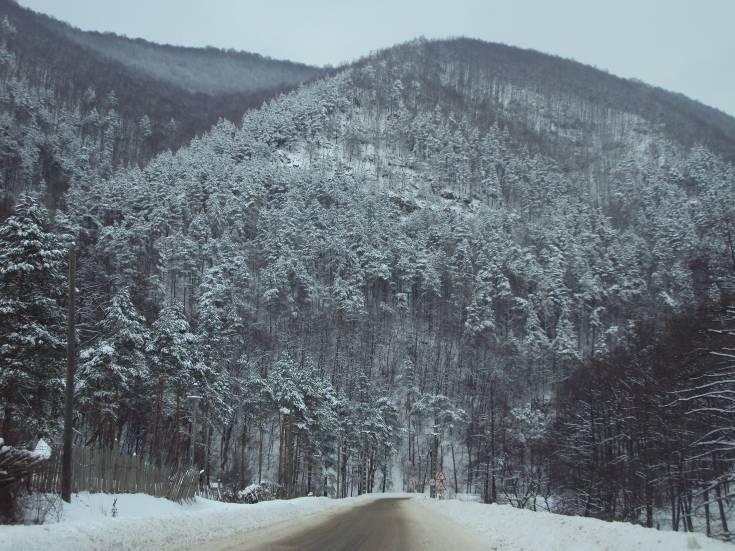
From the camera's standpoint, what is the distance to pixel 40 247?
81.5 ft

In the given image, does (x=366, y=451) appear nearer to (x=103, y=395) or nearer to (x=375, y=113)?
(x=103, y=395)

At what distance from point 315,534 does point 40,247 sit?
63.1 feet

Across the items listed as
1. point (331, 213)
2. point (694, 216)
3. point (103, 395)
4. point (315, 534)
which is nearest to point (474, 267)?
point (331, 213)

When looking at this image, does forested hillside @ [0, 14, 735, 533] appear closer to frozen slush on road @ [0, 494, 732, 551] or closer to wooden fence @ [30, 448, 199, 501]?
wooden fence @ [30, 448, 199, 501]

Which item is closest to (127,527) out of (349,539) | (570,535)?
(349,539)

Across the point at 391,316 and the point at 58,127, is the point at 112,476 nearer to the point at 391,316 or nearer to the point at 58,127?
the point at 391,316

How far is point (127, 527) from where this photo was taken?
10.6m

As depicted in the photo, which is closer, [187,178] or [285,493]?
[285,493]

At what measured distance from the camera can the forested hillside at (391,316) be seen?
3178cm

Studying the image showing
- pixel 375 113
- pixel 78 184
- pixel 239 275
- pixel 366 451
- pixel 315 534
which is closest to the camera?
pixel 315 534

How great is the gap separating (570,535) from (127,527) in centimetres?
962

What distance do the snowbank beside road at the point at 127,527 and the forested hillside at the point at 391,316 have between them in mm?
2822

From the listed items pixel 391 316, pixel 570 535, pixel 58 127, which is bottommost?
pixel 570 535

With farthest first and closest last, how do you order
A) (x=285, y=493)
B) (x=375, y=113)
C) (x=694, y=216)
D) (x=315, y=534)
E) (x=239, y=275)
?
(x=375, y=113) < (x=694, y=216) < (x=239, y=275) < (x=285, y=493) < (x=315, y=534)
